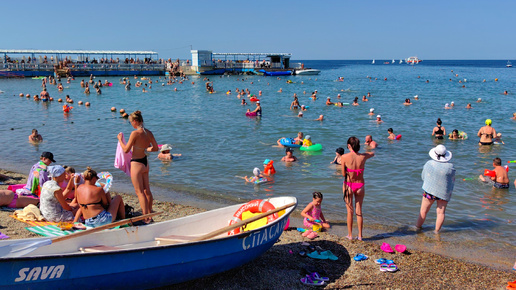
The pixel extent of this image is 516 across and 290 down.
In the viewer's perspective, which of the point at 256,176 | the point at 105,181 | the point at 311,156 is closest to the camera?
the point at 105,181

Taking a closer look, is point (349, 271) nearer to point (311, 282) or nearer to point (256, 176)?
point (311, 282)

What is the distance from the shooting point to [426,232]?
8055mm

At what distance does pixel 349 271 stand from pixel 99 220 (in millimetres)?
4125

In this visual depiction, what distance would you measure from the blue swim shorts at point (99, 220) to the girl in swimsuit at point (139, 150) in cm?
68

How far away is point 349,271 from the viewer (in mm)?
6180

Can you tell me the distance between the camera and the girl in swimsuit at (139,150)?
6.96m

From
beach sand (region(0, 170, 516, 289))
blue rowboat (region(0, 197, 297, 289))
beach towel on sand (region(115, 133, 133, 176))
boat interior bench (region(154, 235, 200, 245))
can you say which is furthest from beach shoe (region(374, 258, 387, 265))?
beach towel on sand (region(115, 133, 133, 176))

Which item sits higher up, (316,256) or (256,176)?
(256,176)

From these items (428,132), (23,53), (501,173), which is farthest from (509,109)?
(23,53)

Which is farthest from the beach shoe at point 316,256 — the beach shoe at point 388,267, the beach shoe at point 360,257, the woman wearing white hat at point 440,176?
the woman wearing white hat at point 440,176

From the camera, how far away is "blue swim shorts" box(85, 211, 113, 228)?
6.75m

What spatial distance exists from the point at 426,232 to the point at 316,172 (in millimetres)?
4694

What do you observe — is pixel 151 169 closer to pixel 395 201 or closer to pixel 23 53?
pixel 395 201

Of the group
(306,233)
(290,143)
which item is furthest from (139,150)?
(290,143)
